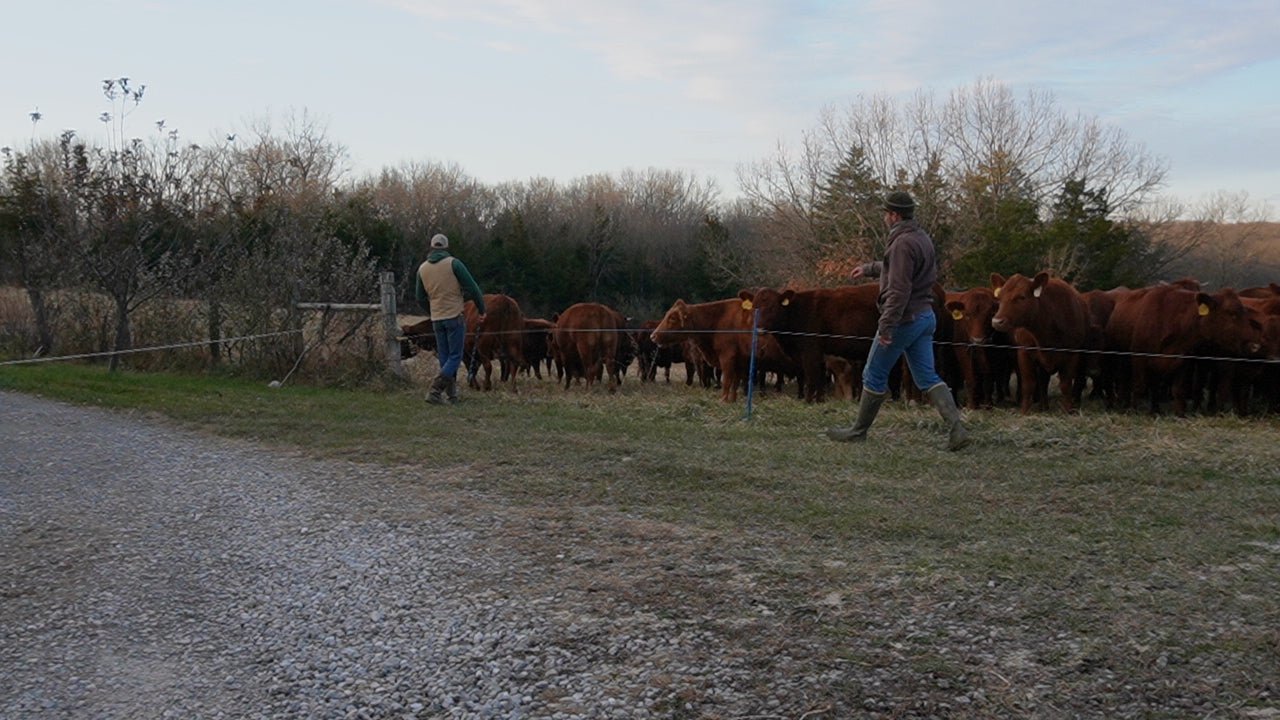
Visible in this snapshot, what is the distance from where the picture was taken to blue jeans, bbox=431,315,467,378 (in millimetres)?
13109

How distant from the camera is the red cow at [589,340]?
61.6 feet

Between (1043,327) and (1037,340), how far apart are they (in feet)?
A: 0.58

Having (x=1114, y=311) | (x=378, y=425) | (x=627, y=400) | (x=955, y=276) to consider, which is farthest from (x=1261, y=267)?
(x=378, y=425)

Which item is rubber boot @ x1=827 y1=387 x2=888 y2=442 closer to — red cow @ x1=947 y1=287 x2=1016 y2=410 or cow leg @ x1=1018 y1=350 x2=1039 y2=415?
cow leg @ x1=1018 y1=350 x2=1039 y2=415

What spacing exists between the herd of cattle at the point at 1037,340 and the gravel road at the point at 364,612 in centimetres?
600

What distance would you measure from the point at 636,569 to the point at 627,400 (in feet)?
28.8

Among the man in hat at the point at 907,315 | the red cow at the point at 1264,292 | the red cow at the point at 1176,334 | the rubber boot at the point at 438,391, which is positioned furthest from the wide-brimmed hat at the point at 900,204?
the red cow at the point at 1264,292

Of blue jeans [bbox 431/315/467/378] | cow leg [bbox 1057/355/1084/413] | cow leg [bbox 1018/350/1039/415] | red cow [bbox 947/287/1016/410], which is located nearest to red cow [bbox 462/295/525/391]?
blue jeans [bbox 431/315/467/378]

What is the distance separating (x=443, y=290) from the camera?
13.3 meters

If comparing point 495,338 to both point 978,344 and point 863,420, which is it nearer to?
point 978,344

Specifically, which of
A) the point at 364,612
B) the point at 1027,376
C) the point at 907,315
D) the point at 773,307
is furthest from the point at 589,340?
the point at 364,612

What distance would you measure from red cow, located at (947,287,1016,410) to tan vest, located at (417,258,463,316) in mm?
6481

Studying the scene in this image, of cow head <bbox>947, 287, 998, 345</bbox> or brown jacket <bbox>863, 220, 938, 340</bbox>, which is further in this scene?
cow head <bbox>947, 287, 998, 345</bbox>

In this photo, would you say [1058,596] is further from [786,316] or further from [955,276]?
[955,276]
